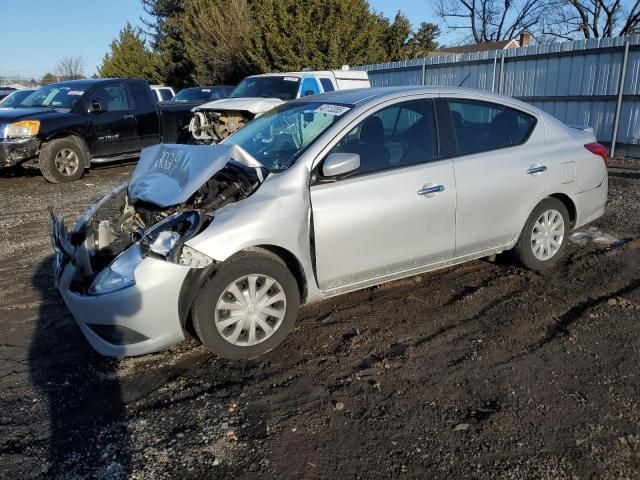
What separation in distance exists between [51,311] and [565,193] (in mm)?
4416

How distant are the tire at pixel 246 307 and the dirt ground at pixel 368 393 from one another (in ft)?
0.44

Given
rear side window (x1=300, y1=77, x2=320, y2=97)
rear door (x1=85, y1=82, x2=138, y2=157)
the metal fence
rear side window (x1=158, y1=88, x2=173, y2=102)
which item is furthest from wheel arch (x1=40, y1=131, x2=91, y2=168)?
rear side window (x1=158, y1=88, x2=173, y2=102)

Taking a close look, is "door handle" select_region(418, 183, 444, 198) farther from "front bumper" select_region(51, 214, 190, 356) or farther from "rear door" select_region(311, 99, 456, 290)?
"front bumper" select_region(51, 214, 190, 356)

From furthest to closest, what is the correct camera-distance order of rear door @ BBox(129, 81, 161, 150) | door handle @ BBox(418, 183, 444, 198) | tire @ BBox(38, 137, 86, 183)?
rear door @ BBox(129, 81, 161, 150) → tire @ BBox(38, 137, 86, 183) → door handle @ BBox(418, 183, 444, 198)

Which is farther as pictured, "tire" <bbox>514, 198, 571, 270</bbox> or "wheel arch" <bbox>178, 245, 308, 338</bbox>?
"tire" <bbox>514, 198, 571, 270</bbox>

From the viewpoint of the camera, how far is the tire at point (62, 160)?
31.8 ft

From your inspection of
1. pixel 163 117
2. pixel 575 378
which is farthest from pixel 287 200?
pixel 163 117

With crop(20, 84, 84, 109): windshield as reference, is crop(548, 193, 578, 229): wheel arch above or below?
below

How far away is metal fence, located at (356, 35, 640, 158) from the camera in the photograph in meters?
11.0

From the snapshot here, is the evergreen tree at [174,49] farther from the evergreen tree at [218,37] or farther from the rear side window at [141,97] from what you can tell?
the rear side window at [141,97]

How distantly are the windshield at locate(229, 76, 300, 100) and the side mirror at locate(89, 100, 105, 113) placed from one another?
8.01 ft

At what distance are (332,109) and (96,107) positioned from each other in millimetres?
7553

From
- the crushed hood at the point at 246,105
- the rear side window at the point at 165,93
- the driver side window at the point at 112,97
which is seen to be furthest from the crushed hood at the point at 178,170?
the rear side window at the point at 165,93

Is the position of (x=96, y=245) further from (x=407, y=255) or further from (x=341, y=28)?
(x=341, y=28)
